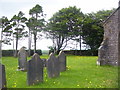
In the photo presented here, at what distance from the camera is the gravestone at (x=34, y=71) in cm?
781

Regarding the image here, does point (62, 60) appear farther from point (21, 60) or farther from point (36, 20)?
point (36, 20)

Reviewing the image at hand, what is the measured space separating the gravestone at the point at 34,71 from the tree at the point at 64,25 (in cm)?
2891

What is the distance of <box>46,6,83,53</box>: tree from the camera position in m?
37.8

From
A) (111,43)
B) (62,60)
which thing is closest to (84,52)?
(111,43)

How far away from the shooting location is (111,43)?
50.5ft

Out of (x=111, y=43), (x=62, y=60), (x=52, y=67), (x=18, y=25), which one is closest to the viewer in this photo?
(x=52, y=67)

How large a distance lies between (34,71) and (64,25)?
98.8 feet

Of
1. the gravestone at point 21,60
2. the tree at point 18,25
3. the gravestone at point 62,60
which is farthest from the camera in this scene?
the tree at point 18,25

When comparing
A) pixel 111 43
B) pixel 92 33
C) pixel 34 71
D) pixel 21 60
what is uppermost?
pixel 92 33

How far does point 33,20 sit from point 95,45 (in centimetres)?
1356

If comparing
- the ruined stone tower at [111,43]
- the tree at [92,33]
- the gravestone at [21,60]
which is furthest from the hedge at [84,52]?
the gravestone at [21,60]

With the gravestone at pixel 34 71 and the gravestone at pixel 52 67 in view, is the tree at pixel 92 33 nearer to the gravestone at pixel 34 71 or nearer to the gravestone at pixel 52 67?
the gravestone at pixel 52 67

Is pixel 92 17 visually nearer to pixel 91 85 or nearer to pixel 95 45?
pixel 95 45

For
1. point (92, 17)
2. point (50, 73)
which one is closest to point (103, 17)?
point (92, 17)
